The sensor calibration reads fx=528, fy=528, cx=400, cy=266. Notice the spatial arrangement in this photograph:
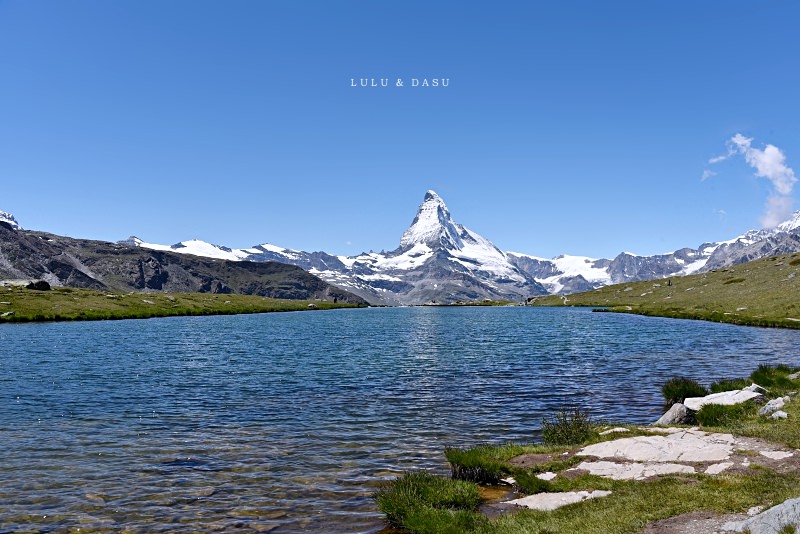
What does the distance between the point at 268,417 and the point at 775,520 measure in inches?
967

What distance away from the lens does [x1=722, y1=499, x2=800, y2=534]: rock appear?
10.6 metres

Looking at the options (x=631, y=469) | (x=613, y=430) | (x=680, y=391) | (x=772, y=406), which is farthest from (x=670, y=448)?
(x=680, y=391)

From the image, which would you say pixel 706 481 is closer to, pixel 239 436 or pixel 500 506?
pixel 500 506

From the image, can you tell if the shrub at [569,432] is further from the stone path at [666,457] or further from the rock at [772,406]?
the rock at [772,406]

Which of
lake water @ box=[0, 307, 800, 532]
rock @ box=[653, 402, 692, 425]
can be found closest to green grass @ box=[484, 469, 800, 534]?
lake water @ box=[0, 307, 800, 532]

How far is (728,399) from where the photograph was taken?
27.2 metres

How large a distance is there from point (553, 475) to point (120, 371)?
1614 inches

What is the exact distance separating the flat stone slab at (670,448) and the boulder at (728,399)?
5440 millimetres

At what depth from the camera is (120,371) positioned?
153ft

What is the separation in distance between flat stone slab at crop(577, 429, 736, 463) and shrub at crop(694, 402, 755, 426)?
3.09m

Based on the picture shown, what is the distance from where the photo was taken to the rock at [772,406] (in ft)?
79.1

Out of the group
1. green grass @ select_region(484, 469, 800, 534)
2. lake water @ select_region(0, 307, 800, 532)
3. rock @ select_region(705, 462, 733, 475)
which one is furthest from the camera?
lake water @ select_region(0, 307, 800, 532)

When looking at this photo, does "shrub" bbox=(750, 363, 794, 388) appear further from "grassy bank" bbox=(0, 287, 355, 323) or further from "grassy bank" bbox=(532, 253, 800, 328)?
"grassy bank" bbox=(0, 287, 355, 323)

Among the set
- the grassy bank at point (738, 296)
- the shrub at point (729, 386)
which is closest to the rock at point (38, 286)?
the grassy bank at point (738, 296)
